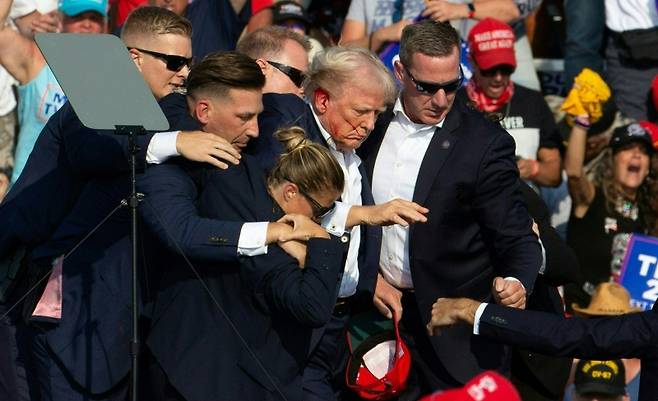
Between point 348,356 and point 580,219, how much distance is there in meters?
2.55

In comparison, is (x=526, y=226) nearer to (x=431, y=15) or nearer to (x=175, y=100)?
(x=175, y=100)

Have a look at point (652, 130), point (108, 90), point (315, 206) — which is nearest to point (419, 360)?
point (315, 206)

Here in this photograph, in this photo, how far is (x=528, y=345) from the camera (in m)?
5.78

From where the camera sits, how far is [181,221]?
218 inches

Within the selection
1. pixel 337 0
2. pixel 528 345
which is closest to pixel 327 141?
pixel 528 345

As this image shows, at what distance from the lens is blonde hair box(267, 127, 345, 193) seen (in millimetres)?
5609

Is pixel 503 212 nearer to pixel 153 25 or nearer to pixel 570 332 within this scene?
pixel 570 332

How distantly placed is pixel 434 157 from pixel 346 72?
0.56 m

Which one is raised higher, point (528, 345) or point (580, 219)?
point (528, 345)

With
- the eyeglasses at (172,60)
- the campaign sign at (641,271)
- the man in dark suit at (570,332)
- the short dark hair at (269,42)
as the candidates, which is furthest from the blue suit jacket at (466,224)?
the campaign sign at (641,271)

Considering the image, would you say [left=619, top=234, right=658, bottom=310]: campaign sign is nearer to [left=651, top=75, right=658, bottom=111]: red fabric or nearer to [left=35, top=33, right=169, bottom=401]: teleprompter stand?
[left=651, top=75, right=658, bottom=111]: red fabric

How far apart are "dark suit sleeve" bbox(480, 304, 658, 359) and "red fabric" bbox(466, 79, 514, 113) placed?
9.28ft

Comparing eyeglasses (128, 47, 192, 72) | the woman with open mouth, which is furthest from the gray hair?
the woman with open mouth

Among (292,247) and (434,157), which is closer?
(292,247)
